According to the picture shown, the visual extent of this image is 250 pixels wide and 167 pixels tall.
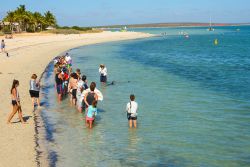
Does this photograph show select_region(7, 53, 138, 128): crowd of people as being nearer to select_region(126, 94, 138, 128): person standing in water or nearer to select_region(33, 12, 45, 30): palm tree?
select_region(126, 94, 138, 128): person standing in water

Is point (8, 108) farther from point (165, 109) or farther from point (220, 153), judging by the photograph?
point (220, 153)

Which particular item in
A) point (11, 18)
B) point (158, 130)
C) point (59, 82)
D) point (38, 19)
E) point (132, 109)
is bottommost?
point (158, 130)

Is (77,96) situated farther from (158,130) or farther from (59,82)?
(158,130)

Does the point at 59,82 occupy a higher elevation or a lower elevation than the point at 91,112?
higher

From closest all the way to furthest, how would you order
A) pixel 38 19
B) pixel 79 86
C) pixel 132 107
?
1. pixel 132 107
2. pixel 79 86
3. pixel 38 19

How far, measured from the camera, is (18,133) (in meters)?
12.4

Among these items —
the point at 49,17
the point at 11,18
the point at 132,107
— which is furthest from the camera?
the point at 49,17

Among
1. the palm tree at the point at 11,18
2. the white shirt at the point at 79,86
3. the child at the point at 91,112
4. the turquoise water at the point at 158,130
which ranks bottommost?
the turquoise water at the point at 158,130

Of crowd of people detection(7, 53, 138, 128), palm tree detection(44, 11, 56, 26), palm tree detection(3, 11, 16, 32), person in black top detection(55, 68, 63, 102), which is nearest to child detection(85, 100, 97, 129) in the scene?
crowd of people detection(7, 53, 138, 128)

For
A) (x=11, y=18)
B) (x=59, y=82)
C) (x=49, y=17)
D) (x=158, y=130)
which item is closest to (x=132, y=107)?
(x=158, y=130)

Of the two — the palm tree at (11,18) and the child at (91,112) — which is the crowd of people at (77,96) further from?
the palm tree at (11,18)

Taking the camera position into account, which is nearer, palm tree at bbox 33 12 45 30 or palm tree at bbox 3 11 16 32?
palm tree at bbox 3 11 16 32

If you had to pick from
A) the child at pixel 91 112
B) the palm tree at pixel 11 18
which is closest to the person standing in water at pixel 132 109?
the child at pixel 91 112

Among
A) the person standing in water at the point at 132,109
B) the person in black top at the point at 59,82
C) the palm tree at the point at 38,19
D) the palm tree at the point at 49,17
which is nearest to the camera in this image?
the person standing in water at the point at 132,109
